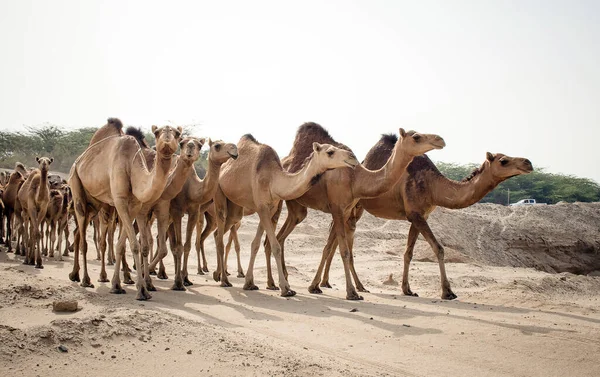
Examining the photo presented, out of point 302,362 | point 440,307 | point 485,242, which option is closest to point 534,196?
point 485,242

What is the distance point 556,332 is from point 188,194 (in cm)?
697

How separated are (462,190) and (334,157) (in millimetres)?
3223

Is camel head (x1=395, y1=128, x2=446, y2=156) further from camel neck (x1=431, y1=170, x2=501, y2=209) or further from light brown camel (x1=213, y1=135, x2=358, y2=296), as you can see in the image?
camel neck (x1=431, y1=170, x2=501, y2=209)

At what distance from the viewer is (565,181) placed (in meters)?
43.3

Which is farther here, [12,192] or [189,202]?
[12,192]

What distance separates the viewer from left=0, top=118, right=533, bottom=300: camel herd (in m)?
9.64

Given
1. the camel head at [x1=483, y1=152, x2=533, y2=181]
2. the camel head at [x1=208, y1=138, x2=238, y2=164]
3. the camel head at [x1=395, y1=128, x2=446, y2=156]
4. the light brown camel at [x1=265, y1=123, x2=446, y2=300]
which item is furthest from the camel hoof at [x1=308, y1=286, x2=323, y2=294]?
the camel head at [x1=483, y1=152, x2=533, y2=181]

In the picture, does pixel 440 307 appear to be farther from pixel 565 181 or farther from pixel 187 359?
pixel 565 181

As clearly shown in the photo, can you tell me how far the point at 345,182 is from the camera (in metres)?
11.0

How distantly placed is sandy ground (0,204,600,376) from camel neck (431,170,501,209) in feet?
5.88

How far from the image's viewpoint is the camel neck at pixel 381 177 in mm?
10375

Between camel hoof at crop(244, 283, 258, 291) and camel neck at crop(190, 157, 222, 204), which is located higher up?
camel neck at crop(190, 157, 222, 204)

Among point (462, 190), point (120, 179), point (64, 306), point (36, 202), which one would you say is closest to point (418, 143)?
point (462, 190)

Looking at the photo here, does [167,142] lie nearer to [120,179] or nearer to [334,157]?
[120,179]
